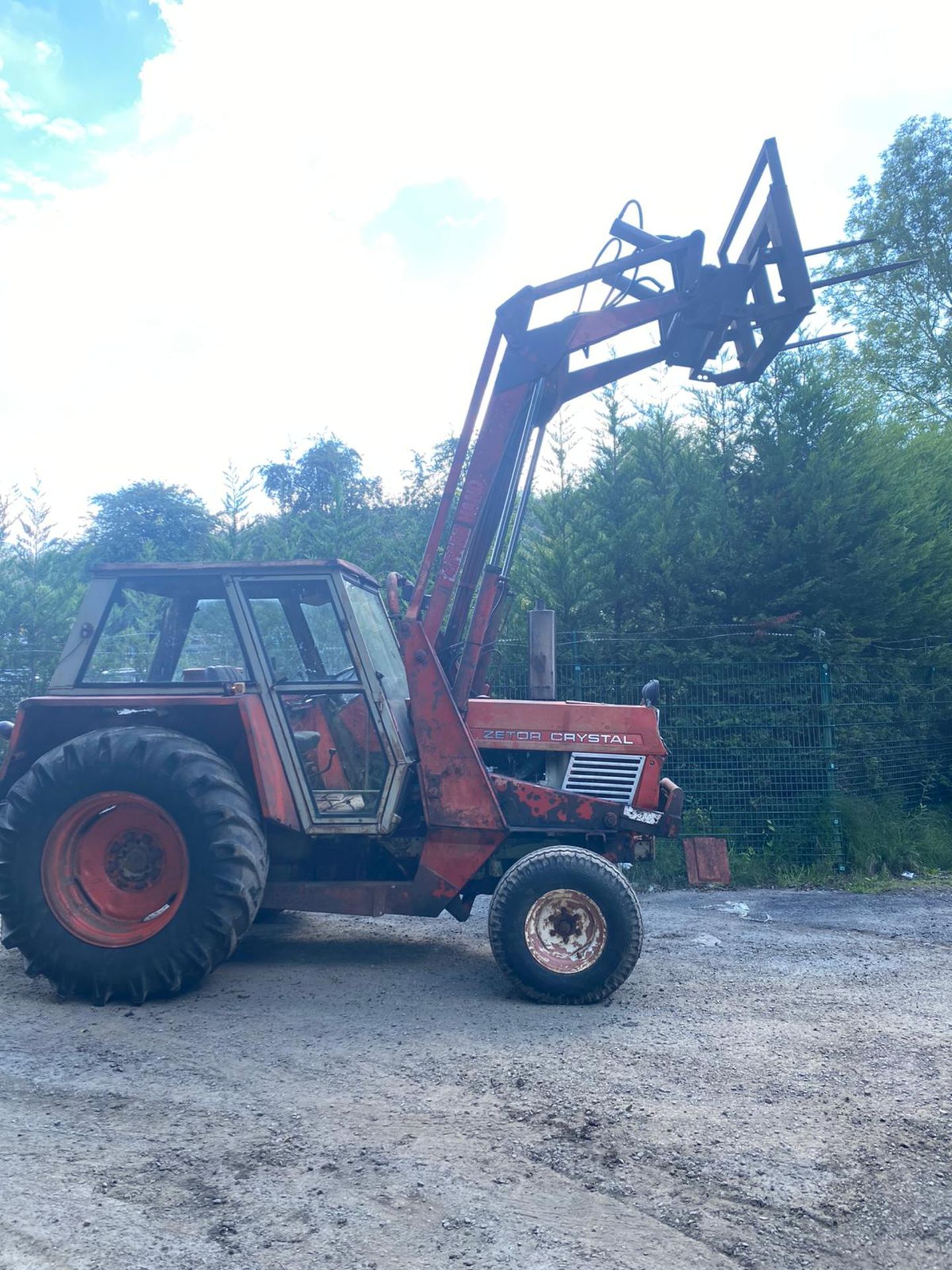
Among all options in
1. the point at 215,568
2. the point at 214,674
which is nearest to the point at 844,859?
the point at 214,674

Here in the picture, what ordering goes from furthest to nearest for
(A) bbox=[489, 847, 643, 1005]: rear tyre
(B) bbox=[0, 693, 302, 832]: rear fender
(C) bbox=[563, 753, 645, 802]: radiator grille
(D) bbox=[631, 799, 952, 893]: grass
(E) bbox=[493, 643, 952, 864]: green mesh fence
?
(E) bbox=[493, 643, 952, 864]: green mesh fence, (D) bbox=[631, 799, 952, 893]: grass, (C) bbox=[563, 753, 645, 802]: radiator grille, (B) bbox=[0, 693, 302, 832]: rear fender, (A) bbox=[489, 847, 643, 1005]: rear tyre

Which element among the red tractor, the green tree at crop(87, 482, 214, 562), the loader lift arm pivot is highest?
the green tree at crop(87, 482, 214, 562)

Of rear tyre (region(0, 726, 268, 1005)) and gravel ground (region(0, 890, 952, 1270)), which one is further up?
rear tyre (region(0, 726, 268, 1005))

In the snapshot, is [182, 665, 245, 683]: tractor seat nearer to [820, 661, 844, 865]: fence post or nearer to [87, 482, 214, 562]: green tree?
[820, 661, 844, 865]: fence post

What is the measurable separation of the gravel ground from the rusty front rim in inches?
10.3

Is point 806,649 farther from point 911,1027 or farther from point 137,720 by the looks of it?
point 137,720

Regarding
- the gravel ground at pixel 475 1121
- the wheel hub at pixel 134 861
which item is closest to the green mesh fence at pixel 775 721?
the gravel ground at pixel 475 1121

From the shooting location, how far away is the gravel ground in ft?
9.62

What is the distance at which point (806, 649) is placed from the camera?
10859mm

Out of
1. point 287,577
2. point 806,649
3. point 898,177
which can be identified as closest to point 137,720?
point 287,577

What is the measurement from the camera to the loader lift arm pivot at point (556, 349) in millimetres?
6004

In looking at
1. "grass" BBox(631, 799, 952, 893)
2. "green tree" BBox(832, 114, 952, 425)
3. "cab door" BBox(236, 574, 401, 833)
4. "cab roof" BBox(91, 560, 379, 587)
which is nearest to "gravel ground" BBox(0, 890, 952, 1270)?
"cab door" BBox(236, 574, 401, 833)

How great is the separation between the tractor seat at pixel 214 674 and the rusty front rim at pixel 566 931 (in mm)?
2096

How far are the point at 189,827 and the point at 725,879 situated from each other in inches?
205
